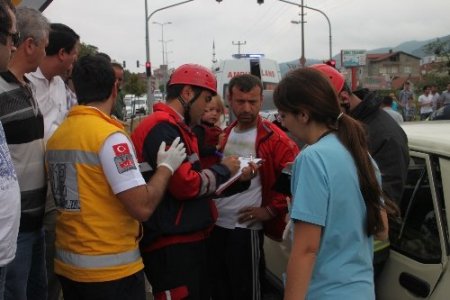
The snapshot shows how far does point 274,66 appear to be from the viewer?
561 inches

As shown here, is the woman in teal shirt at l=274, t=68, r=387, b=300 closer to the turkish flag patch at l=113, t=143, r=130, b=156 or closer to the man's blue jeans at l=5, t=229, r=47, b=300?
the turkish flag patch at l=113, t=143, r=130, b=156

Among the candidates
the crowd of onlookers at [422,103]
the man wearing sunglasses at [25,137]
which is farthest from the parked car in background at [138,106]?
the man wearing sunglasses at [25,137]

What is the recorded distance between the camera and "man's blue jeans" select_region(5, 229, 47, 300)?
2.35m

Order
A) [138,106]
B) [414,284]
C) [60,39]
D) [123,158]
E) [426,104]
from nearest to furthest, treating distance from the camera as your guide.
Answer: [123,158], [414,284], [60,39], [426,104], [138,106]

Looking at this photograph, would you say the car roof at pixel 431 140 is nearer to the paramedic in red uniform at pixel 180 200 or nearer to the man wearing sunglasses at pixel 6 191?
the paramedic in red uniform at pixel 180 200

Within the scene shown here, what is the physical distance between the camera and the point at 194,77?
9.16 feet

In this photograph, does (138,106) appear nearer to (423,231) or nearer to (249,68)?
(249,68)

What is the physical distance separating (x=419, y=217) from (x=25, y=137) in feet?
6.66

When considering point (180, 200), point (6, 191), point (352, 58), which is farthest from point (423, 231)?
point (352, 58)

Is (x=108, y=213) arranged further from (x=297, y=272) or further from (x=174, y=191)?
(x=297, y=272)

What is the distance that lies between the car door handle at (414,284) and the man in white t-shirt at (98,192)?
1.24m

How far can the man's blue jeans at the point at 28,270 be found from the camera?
235 centimetres

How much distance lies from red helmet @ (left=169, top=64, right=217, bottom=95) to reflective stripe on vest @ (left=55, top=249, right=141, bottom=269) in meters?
0.98

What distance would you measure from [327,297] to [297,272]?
0.18 metres
